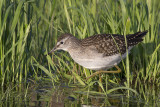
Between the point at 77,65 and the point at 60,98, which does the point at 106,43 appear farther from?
the point at 60,98

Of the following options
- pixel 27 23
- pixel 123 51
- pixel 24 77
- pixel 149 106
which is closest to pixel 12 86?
pixel 24 77

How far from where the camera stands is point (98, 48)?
7.93 meters

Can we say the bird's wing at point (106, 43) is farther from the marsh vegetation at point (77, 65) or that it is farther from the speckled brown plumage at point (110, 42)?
the marsh vegetation at point (77, 65)

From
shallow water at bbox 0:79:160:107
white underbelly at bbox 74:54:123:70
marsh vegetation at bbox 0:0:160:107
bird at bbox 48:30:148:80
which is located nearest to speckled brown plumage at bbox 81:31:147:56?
bird at bbox 48:30:148:80

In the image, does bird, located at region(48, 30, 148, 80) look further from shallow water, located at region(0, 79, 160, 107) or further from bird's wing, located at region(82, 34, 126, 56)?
shallow water, located at region(0, 79, 160, 107)

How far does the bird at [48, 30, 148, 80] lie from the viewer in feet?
25.6

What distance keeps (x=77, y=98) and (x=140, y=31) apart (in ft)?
8.65

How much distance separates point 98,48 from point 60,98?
1.64 m

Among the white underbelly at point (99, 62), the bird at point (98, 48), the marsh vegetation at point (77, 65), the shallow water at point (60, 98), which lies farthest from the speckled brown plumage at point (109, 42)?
the shallow water at point (60, 98)

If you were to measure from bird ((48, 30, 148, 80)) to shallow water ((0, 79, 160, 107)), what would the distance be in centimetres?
71

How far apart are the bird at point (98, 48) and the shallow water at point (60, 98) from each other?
706 mm

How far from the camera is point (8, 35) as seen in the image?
8.00 metres

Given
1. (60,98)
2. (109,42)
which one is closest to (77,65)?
(109,42)

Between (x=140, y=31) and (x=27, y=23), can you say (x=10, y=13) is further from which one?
(x=140, y=31)
